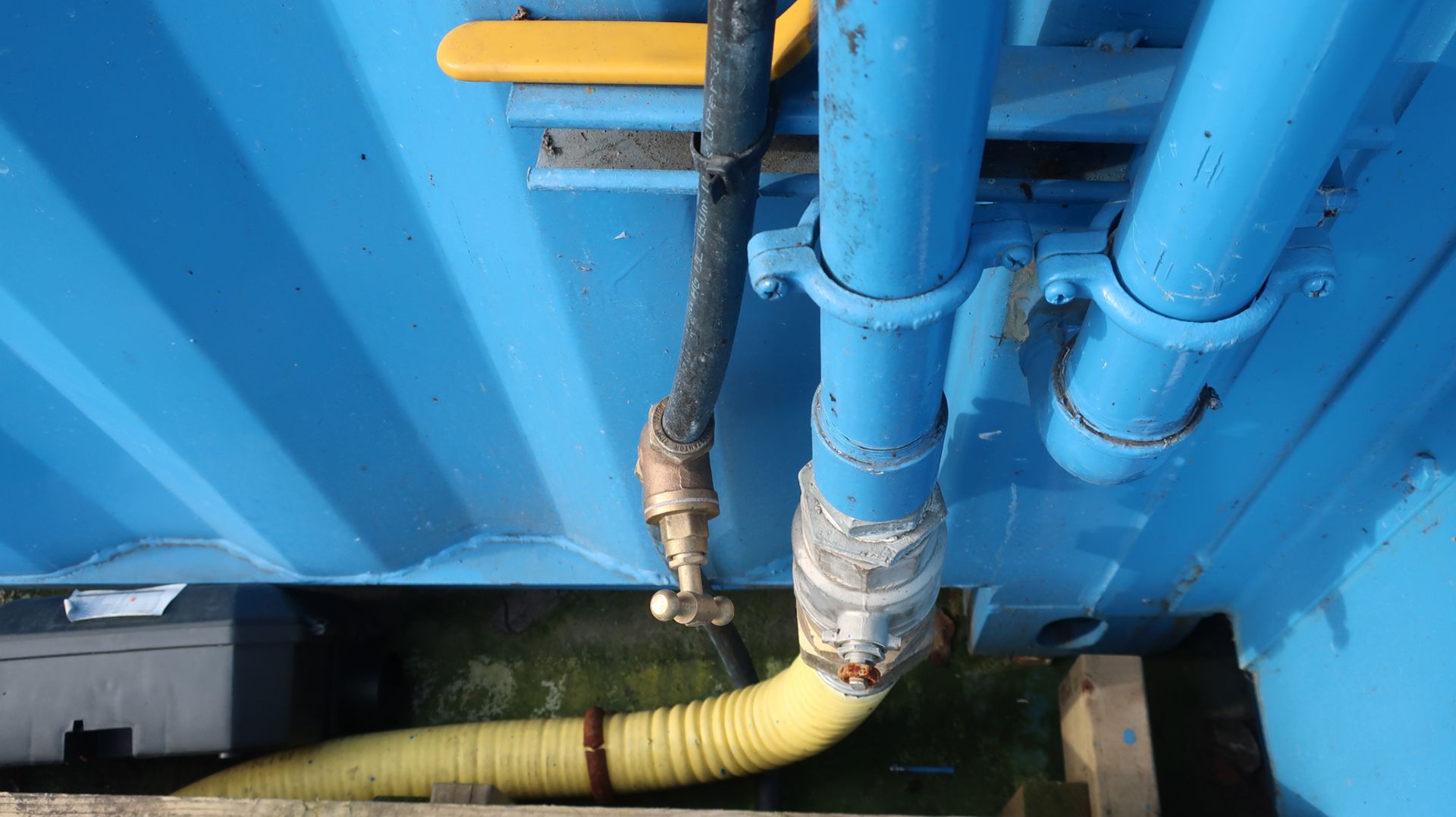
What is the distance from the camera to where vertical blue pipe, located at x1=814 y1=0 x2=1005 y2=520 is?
396mm

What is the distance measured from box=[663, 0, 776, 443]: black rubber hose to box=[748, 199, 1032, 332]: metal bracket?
0.03m

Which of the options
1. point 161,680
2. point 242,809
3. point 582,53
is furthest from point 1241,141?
point 161,680

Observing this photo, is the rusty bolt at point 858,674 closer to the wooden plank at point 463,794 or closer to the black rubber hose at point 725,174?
the black rubber hose at point 725,174

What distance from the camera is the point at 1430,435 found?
892mm

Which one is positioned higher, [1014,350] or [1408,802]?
[1014,350]

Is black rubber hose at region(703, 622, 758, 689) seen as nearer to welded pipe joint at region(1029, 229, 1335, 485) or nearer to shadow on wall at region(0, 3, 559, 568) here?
shadow on wall at region(0, 3, 559, 568)

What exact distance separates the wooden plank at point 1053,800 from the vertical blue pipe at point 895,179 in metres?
0.72

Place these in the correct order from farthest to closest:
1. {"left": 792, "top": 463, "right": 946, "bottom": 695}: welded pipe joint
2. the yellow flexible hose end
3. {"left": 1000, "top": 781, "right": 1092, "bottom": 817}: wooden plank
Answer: the yellow flexible hose end → {"left": 1000, "top": 781, "right": 1092, "bottom": 817}: wooden plank → {"left": 792, "top": 463, "right": 946, "bottom": 695}: welded pipe joint

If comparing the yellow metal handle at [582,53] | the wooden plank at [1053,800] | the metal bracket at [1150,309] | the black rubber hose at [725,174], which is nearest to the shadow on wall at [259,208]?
the yellow metal handle at [582,53]

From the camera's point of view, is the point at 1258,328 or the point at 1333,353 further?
the point at 1333,353

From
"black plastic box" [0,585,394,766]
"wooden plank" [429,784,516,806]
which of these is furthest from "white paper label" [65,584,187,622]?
"wooden plank" [429,784,516,806]

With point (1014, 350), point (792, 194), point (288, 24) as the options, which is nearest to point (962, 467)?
point (1014, 350)

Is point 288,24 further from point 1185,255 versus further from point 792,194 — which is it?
point 1185,255

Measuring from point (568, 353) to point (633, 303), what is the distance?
0.11 m
